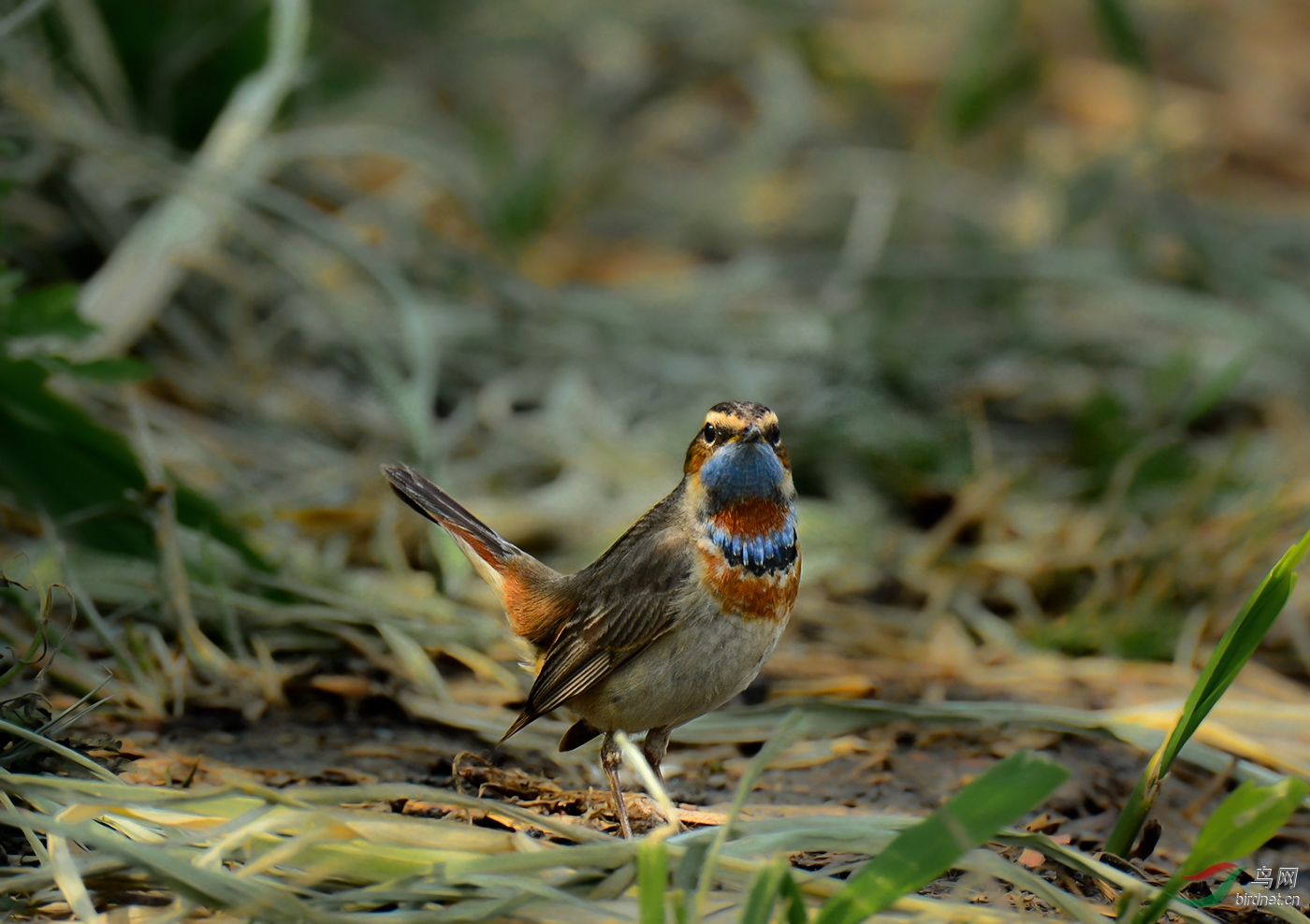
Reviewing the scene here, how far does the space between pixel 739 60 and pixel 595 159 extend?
1.72 meters

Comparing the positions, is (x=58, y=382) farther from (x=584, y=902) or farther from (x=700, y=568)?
(x=584, y=902)

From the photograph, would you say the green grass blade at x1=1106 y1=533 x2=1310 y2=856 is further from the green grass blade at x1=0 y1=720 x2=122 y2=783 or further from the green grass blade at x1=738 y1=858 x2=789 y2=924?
the green grass blade at x1=0 y1=720 x2=122 y2=783

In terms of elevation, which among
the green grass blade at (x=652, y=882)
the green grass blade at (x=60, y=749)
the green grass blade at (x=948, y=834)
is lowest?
the green grass blade at (x=60, y=749)

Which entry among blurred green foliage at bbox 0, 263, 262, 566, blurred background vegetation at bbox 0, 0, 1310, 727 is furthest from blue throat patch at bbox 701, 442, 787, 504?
blurred green foliage at bbox 0, 263, 262, 566

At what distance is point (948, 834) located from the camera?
2105 millimetres

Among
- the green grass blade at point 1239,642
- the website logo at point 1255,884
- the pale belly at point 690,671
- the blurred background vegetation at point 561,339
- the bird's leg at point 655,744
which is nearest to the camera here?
the green grass blade at point 1239,642

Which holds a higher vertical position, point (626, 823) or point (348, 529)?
point (348, 529)

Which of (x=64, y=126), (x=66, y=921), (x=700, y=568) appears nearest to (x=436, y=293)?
(x=64, y=126)

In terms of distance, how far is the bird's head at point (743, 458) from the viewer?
3254 mm

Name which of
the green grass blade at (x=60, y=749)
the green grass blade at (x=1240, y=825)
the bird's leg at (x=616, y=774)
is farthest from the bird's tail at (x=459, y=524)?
the green grass blade at (x=1240, y=825)

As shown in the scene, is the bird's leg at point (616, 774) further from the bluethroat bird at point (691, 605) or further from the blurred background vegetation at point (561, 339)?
the blurred background vegetation at point (561, 339)

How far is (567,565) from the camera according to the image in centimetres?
471

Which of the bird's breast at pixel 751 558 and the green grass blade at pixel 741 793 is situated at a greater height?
the bird's breast at pixel 751 558

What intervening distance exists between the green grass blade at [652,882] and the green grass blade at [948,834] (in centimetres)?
27
